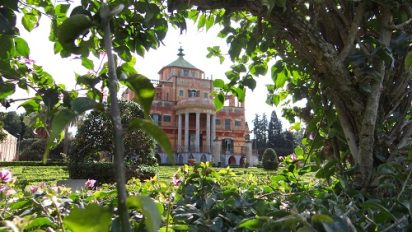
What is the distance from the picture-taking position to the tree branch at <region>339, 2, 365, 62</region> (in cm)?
137

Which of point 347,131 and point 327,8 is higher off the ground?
point 327,8

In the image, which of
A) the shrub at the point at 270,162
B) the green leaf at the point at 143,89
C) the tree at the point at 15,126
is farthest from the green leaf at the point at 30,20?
the tree at the point at 15,126

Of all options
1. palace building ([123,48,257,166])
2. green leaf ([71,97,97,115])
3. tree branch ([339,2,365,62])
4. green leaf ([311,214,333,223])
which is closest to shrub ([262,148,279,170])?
palace building ([123,48,257,166])

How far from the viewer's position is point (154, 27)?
1561 mm

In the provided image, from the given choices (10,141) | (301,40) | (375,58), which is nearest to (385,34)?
(375,58)

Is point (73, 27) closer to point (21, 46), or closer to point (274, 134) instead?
point (21, 46)

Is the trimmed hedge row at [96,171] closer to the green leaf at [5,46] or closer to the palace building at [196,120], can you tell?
the green leaf at [5,46]

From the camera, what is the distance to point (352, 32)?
1.43 metres

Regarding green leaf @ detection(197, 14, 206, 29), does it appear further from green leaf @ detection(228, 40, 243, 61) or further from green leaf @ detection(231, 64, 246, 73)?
green leaf @ detection(231, 64, 246, 73)

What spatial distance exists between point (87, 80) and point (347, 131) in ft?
3.42

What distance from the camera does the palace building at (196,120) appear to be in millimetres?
30422

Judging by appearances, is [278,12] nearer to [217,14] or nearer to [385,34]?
[385,34]

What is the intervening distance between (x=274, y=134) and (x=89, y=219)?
151ft

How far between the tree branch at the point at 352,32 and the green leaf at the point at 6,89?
105 cm
